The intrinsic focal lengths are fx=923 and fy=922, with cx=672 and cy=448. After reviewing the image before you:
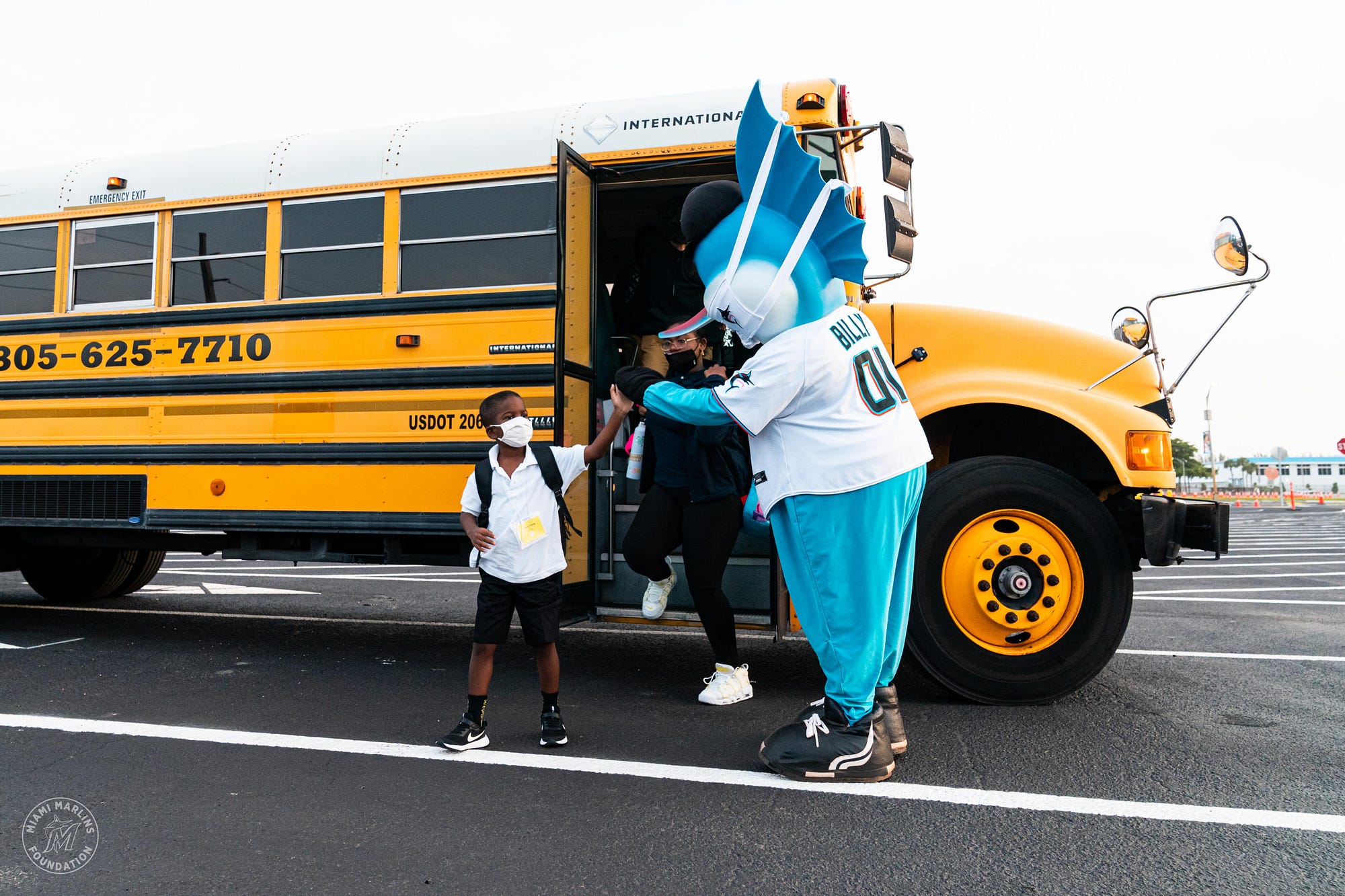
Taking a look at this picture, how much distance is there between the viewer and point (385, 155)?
4.42m

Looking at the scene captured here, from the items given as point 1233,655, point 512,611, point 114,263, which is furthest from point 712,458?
point 114,263

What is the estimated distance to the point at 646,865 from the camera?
2.28 metres

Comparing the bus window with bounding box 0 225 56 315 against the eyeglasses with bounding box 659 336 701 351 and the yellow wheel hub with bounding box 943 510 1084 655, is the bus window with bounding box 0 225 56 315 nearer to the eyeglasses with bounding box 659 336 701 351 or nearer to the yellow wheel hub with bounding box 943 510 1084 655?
the eyeglasses with bounding box 659 336 701 351

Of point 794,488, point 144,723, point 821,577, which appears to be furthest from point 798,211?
point 144,723

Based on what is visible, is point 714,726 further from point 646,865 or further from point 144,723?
point 144,723

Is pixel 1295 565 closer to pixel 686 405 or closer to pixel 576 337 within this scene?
pixel 576 337

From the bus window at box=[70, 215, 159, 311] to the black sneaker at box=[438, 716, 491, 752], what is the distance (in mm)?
3020

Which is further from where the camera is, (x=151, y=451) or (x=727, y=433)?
(x=151, y=451)

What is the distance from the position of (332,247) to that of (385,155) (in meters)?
0.51

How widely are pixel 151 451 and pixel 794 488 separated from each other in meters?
3.50

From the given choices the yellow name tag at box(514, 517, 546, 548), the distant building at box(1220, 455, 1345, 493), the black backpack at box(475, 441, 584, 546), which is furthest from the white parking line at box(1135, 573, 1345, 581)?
the distant building at box(1220, 455, 1345, 493)

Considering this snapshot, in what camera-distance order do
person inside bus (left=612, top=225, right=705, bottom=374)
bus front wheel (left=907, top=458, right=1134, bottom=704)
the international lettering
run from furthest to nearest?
person inside bus (left=612, top=225, right=705, bottom=374), the international lettering, bus front wheel (left=907, top=458, right=1134, bottom=704)

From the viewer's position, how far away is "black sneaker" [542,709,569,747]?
320 centimetres

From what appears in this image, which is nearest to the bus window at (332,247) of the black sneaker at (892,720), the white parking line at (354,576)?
the black sneaker at (892,720)
